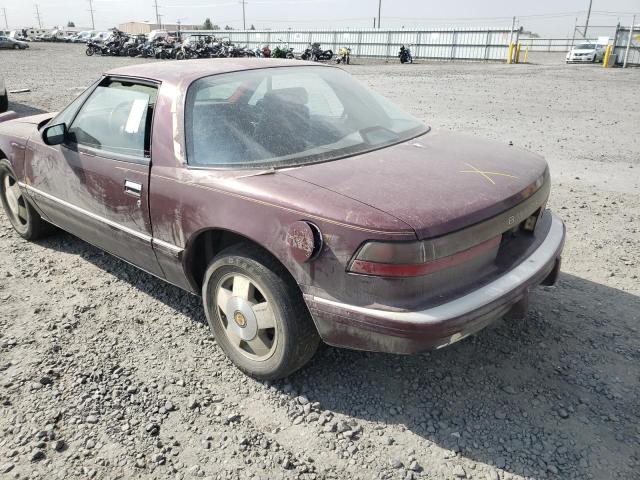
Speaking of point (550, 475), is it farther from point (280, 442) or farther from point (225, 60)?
point (225, 60)

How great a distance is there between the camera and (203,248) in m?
2.94

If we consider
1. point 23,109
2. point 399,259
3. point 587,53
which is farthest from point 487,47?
point 399,259

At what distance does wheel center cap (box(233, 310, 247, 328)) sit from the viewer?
271 cm

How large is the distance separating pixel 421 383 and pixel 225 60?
2.43m

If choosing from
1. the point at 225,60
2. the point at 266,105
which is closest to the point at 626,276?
the point at 266,105

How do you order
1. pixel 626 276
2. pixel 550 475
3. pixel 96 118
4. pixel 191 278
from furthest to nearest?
pixel 626 276 → pixel 96 118 → pixel 191 278 → pixel 550 475

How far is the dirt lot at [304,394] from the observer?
2279mm

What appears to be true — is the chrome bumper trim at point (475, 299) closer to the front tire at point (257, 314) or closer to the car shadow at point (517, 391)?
the front tire at point (257, 314)

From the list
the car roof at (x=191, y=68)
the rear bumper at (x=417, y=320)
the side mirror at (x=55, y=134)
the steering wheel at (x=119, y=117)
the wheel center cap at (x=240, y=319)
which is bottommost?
the wheel center cap at (x=240, y=319)

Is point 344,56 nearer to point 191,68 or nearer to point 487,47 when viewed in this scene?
point 487,47

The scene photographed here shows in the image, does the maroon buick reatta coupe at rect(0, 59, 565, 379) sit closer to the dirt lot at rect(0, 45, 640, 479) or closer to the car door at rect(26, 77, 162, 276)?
the car door at rect(26, 77, 162, 276)

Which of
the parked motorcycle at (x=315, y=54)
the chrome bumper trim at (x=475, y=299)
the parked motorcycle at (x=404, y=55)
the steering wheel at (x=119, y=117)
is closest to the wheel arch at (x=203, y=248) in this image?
the chrome bumper trim at (x=475, y=299)

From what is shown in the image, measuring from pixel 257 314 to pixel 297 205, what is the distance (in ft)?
2.20

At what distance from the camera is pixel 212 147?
2.76m
